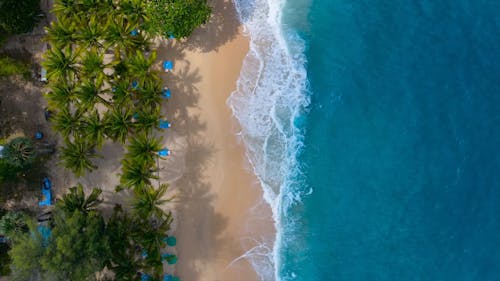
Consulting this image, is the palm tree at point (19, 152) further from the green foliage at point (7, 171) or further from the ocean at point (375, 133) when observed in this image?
the ocean at point (375, 133)

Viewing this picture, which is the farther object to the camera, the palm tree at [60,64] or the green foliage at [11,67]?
the green foliage at [11,67]

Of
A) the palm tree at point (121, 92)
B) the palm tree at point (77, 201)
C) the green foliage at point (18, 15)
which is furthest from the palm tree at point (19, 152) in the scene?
the green foliage at point (18, 15)

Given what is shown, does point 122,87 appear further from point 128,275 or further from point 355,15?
point 355,15

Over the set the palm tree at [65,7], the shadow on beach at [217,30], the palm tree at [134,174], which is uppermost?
the shadow on beach at [217,30]

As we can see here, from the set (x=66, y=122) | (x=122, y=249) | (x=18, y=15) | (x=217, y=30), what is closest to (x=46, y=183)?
(x=66, y=122)

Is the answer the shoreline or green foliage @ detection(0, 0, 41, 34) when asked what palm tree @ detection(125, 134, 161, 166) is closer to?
the shoreline
